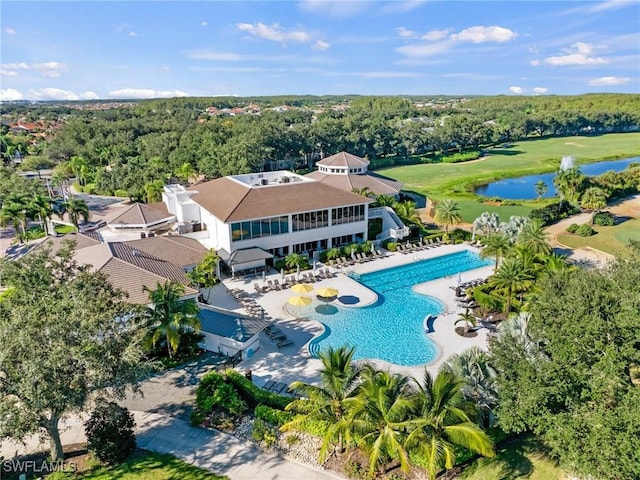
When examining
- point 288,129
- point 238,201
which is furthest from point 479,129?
point 238,201

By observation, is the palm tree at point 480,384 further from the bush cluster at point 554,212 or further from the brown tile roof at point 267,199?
the bush cluster at point 554,212

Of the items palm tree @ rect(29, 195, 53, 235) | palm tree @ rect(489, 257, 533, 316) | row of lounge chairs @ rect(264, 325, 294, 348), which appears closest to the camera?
row of lounge chairs @ rect(264, 325, 294, 348)

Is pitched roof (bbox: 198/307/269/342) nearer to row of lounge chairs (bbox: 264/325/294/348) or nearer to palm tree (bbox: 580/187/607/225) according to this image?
row of lounge chairs (bbox: 264/325/294/348)

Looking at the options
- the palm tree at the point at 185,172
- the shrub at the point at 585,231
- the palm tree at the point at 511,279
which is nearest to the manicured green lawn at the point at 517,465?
the palm tree at the point at 511,279

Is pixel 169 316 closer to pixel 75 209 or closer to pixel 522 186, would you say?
pixel 75 209

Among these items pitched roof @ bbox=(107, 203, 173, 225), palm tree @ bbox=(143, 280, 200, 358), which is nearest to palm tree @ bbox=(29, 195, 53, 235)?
pitched roof @ bbox=(107, 203, 173, 225)

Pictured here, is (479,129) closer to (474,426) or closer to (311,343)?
(311,343)

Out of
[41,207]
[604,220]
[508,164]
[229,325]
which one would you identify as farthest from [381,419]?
[508,164]
